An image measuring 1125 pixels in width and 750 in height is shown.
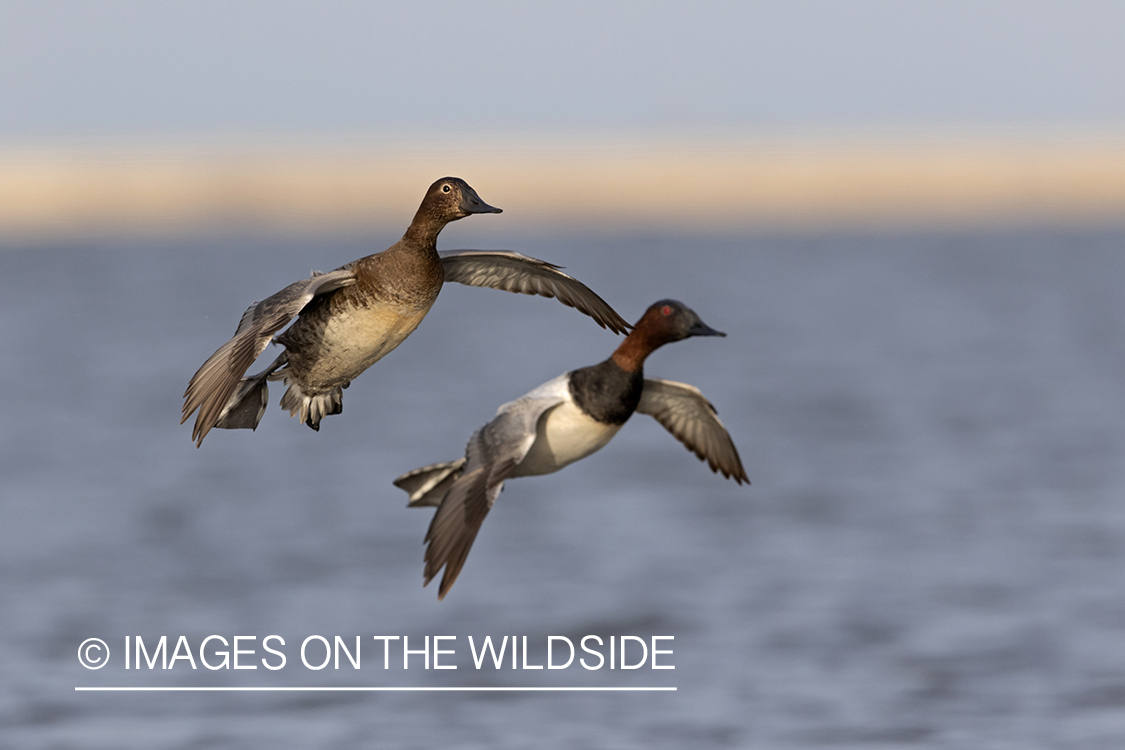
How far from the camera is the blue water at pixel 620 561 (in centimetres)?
1656

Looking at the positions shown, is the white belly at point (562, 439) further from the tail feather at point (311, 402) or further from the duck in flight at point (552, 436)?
the tail feather at point (311, 402)

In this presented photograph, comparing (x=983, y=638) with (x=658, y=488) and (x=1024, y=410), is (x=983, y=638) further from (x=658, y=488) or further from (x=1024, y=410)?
(x=1024, y=410)

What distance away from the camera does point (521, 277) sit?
19.1 ft

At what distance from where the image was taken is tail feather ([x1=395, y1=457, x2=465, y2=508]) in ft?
19.0

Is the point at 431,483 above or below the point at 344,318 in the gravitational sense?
below

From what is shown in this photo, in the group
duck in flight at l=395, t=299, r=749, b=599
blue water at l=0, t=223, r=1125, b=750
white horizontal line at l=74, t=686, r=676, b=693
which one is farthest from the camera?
white horizontal line at l=74, t=686, r=676, b=693

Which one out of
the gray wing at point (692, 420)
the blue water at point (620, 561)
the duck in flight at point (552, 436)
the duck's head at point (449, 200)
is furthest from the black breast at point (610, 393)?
the blue water at point (620, 561)

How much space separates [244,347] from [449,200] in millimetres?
795

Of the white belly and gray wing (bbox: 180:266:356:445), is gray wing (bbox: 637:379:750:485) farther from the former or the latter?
gray wing (bbox: 180:266:356:445)

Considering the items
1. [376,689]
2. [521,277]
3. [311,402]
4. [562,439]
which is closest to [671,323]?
[562,439]

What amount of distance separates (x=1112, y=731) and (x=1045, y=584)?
7.74m

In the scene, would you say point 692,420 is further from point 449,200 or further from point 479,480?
point 449,200

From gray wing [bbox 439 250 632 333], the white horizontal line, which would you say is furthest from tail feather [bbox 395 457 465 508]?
the white horizontal line

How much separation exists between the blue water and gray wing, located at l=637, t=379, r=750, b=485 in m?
9.70
